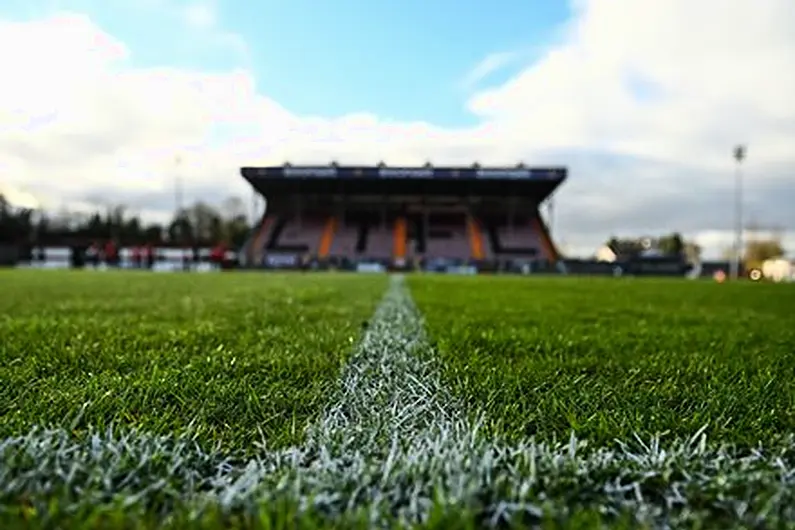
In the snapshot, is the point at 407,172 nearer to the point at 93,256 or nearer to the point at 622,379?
the point at 93,256

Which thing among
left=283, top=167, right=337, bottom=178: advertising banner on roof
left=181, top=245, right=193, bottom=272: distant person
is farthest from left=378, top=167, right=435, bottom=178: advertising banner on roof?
left=181, top=245, right=193, bottom=272: distant person

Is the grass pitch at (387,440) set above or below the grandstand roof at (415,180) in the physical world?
below

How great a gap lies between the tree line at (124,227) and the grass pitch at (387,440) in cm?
4587

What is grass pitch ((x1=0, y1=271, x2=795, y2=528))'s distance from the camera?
85cm

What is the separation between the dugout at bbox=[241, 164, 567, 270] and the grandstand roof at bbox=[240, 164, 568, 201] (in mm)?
59

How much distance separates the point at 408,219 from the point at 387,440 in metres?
37.9

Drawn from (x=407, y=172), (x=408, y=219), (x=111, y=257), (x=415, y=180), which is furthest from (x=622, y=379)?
(x=408, y=219)

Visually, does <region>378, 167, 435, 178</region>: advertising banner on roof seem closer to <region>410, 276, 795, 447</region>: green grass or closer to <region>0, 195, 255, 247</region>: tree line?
<region>0, 195, 255, 247</region>: tree line

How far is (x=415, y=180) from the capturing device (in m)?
33.9

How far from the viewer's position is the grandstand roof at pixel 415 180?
31.9 m

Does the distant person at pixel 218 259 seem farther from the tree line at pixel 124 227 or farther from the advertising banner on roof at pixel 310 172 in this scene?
the tree line at pixel 124 227

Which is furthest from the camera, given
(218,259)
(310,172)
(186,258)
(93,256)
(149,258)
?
(186,258)

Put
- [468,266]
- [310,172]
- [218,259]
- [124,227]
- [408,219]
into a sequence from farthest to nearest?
[124,227]
[408,219]
[218,259]
[468,266]
[310,172]

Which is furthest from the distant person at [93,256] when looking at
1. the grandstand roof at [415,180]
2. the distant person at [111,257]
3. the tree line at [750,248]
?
the tree line at [750,248]
